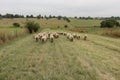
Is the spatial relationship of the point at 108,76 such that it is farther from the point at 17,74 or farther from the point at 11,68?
the point at 11,68

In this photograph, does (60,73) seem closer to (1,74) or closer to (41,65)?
(41,65)

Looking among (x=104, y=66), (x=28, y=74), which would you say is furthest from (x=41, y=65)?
(x=104, y=66)

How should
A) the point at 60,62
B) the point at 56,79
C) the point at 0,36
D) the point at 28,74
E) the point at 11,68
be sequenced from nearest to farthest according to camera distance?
the point at 56,79 → the point at 28,74 → the point at 11,68 → the point at 60,62 → the point at 0,36

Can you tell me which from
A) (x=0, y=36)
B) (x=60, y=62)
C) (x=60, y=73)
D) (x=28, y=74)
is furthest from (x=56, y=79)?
(x=0, y=36)

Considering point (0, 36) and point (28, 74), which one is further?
point (0, 36)

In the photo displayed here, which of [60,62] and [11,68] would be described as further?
[60,62]

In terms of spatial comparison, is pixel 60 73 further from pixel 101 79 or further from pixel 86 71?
pixel 101 79

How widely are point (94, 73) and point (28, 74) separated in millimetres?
2675

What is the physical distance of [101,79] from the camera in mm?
8250

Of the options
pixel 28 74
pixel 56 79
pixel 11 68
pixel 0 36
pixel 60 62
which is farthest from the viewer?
pixel 0 36

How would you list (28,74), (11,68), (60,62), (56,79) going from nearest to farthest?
(56,79)
(28,74)
(11,68)
(60,62)

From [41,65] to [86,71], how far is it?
233cm

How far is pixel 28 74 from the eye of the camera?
8.84m

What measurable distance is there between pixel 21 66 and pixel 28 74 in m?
1.54
